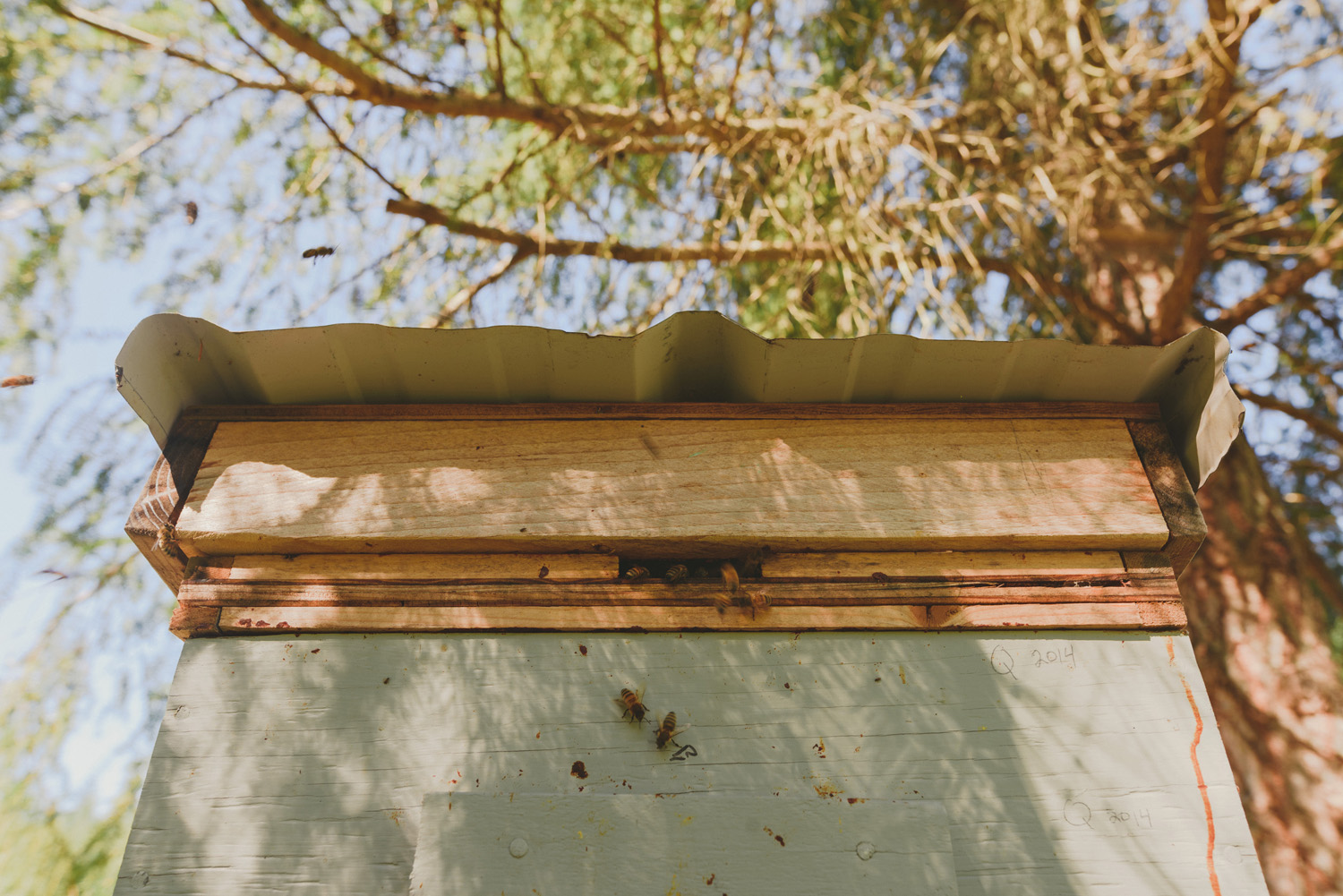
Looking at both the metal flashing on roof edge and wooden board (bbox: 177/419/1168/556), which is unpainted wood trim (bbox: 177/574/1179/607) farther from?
the metal flashing on roof edge

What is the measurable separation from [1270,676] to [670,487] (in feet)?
9.87

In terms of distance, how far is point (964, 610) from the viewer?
156 cm

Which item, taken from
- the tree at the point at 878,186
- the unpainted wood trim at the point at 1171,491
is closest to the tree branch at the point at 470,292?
the tree at the point at 878,186

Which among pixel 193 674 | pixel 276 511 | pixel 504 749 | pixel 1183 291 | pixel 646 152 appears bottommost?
pixel 504 749

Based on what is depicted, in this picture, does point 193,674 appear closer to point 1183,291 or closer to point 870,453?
point 870,453

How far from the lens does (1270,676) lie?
3250 millimetres

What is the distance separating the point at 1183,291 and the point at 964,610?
124 inches

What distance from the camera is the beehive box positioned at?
4.33 feet

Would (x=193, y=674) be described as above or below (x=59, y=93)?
below

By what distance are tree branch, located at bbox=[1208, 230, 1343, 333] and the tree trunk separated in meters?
0.70

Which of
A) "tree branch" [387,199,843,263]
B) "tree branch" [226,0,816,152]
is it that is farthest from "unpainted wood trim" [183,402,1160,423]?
"tree branch" [387,199,843,263]

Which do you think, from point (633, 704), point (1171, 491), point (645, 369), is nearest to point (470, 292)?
point (645, 369)

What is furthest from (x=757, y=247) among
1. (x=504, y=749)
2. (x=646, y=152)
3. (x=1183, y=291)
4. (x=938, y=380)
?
(x=504, y=749)

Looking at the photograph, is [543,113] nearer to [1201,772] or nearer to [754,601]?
[754,601]
